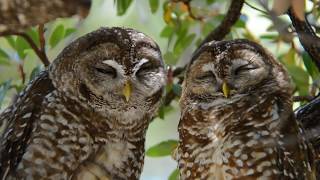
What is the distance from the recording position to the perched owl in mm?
2793

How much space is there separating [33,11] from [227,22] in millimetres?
2063

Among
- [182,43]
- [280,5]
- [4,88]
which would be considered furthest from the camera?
[182,43]

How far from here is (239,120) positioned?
2.87 meters

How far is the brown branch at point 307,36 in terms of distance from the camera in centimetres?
253

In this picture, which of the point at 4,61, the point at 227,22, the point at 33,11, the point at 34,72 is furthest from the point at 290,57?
the point at 33,11

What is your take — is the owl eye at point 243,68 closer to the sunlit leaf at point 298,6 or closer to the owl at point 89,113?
the owl at point 89,113

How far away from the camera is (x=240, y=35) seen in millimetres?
3867

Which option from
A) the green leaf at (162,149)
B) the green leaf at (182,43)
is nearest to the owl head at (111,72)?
the green leaf at (162,149)

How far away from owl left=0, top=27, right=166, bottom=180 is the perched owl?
0.18 meters

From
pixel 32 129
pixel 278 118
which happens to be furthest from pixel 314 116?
pixel 32 129

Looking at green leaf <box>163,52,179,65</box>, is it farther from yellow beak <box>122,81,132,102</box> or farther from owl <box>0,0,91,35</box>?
owl <box>0,0,91,35</box>

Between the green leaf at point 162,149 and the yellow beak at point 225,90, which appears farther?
the green leaf at point 162,149

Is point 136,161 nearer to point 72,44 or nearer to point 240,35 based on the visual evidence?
point 72,44

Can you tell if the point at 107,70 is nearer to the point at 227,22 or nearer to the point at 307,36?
the point at 227,22
